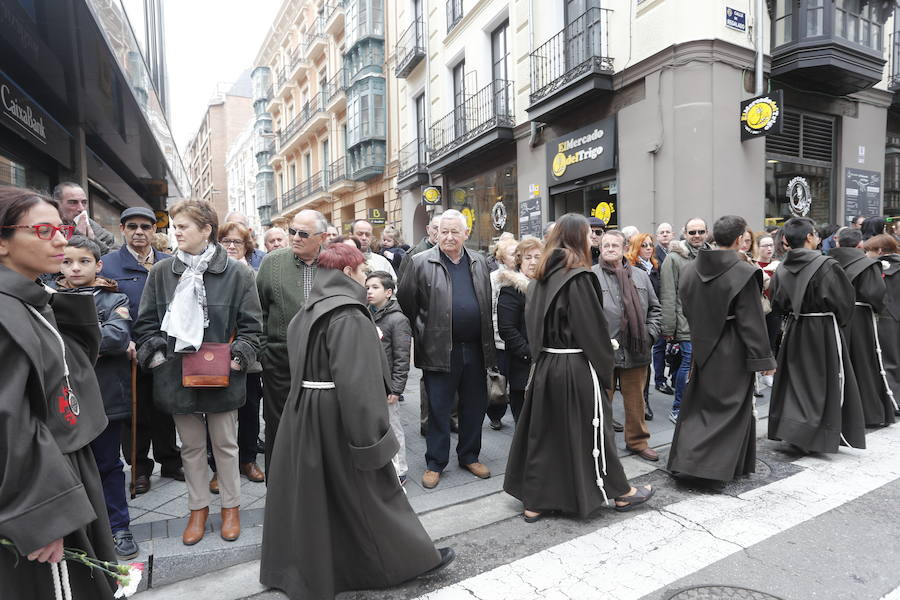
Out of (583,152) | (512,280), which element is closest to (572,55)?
(583,152)

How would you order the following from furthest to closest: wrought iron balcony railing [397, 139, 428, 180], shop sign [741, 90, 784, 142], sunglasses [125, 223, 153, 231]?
wrought iron balcony railing [397, 139, 428, 180] → shop sign [741, 90, 784, 142] → sunglasses [125, 223, 153, 231]

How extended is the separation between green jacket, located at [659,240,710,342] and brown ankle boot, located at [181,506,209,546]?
4.90 meters

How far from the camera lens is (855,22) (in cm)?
1133

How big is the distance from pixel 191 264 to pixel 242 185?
5837cm

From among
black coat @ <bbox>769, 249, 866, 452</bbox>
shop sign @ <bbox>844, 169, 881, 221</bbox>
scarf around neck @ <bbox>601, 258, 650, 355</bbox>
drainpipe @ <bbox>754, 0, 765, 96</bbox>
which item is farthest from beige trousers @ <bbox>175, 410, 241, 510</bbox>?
shop sign @ <bbox>844, 169, 881, 221</bbox>

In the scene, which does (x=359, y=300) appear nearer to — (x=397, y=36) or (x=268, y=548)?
(x=268, y=548)

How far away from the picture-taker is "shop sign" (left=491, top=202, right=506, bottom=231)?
15.5 meters

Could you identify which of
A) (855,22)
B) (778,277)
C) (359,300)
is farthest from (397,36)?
(359,300)

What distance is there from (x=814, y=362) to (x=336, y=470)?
4.41m

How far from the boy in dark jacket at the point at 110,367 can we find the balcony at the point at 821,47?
1159cm

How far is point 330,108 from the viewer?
26.5 metres

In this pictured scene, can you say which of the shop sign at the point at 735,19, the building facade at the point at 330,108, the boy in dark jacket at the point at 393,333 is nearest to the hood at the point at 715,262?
the boy in dark jacket at the point at 393,333

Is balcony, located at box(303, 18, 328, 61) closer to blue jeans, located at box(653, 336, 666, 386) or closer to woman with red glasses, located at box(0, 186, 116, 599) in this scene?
blue jeans, located at box(653, 336, 666, 386)

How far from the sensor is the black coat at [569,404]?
3.77m
